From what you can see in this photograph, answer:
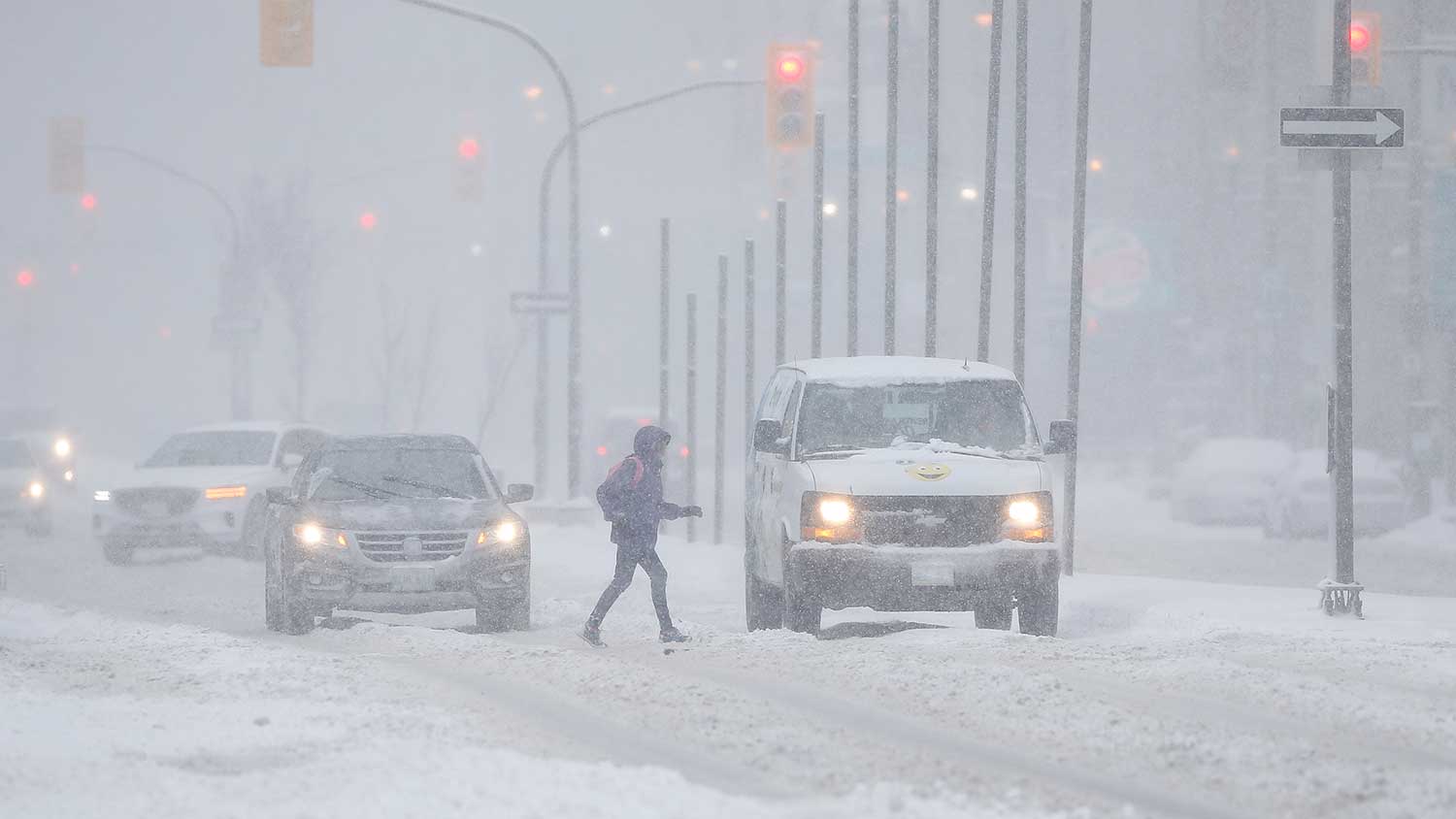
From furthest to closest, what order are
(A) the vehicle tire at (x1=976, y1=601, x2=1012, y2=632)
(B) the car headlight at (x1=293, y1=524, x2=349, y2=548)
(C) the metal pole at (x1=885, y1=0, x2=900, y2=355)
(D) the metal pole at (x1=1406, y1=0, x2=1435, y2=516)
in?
(D) the metal pole at (x1=1406, y1=0, x2=1435, y2=516)
(C) the metal pole at (x1=885, y1=0, x2=900, y2=355)
(B) the car headlight at (x1=293, y1=524, x2=349, y2=548)
(A) the vehicle tire at (x1=976, y1=601, x2=1012, y2=632)

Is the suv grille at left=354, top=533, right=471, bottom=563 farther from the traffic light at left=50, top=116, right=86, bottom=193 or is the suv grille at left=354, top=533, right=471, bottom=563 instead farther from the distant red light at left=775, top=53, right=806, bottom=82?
the traffic light at left=50, top=116, right=86, bottom=193

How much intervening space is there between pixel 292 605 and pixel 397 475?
1732mm

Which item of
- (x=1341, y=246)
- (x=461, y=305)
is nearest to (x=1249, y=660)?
(x=1341, y=246)

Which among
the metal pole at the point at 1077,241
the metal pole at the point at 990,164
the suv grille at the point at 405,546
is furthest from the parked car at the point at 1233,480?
the suv grille at the point at 405,546

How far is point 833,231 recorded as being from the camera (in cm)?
10600

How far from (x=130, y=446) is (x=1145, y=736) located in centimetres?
7355

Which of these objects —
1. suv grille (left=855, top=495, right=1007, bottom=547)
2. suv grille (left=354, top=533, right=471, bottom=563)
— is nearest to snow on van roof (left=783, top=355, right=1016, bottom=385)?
suv grille (left=855, top=495, right=1007, bottom=547)

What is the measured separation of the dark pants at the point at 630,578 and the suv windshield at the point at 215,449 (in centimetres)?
1163

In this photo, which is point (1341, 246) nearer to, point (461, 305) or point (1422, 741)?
point (1422, 741)

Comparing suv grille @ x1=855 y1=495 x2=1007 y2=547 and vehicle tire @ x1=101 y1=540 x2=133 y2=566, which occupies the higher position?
suv grille @ x1=855 y1=495 x2=1007 y2=547

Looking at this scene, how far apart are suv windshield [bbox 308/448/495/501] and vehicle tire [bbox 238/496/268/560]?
25.3 feet

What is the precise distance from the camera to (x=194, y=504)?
2389 cm

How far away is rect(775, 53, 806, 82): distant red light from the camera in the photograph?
83.8ft

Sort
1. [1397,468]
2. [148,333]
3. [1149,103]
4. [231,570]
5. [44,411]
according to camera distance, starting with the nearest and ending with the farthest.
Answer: [231,570] < [1397,468] < [44,411] < [1149,103] < [148,333]
